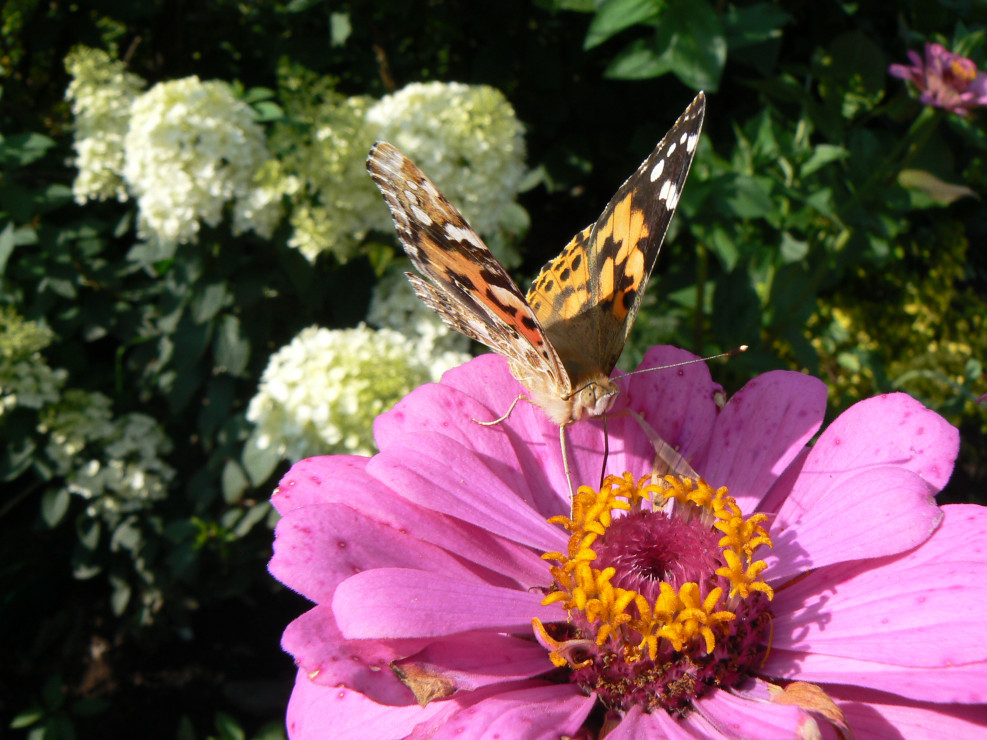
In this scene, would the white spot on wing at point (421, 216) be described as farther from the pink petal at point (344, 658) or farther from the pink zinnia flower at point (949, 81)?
the pink zinnia flower at point (949, 81)

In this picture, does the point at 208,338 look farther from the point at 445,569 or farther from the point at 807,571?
the point at 807,571

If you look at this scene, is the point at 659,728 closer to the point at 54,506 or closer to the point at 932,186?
the point at 932,186

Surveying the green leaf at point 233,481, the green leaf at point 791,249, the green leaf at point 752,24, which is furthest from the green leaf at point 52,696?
the green leaf at point 752,24

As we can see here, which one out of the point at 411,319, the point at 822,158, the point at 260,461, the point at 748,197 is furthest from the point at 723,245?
the point at 260,461

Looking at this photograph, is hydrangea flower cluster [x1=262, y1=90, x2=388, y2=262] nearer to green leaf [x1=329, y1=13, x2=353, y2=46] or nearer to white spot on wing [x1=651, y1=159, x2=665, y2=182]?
green leaf [x1=329, y1=13, x2=353, y2=46]

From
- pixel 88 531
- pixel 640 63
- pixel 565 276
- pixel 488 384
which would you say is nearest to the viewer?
pixel 488 384
